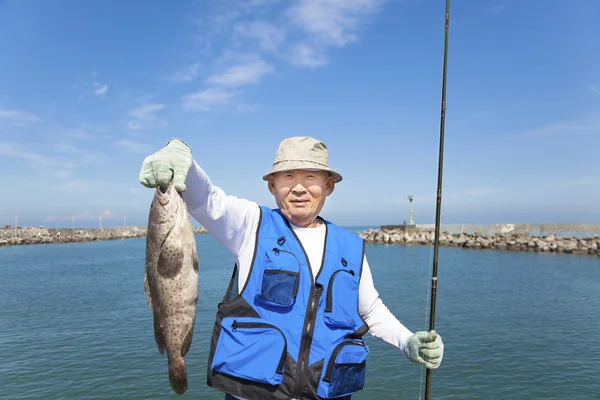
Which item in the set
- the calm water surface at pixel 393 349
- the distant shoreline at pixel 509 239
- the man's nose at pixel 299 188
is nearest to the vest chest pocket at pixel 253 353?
the man's nose at pixel 299 188

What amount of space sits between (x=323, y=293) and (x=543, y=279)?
2865 cm

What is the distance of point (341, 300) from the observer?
322cm

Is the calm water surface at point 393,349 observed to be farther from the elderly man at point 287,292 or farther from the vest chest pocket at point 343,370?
the elderly man at point 287,292

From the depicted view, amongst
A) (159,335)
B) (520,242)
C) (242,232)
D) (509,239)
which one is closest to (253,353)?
(159,335)

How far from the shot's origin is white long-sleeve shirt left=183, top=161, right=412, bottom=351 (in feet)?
9.05

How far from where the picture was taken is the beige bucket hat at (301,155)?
122 inches

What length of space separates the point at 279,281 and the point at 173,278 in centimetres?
75

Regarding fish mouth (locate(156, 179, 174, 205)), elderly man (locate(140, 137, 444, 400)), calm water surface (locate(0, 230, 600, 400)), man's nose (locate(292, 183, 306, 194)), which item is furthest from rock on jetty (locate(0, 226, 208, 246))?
fish mouth (locate(156, 179, 174, 205))

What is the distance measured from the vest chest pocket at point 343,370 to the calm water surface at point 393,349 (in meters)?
7.81

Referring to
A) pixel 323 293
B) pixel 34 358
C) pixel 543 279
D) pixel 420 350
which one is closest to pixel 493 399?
pixel 420 350

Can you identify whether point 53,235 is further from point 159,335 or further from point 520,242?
point 159,335

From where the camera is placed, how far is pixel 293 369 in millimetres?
2996

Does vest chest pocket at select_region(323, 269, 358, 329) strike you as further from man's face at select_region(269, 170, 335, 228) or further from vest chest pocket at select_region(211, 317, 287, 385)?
man's face at select_region(269, 170, 335, 228)

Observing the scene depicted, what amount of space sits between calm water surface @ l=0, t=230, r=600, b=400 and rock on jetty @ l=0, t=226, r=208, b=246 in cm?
6175
